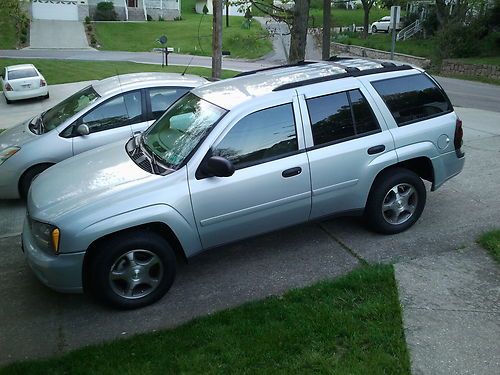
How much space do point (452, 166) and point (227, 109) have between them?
2.65 m

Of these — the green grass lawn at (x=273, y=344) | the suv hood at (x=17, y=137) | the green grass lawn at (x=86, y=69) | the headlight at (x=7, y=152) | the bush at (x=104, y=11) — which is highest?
the bush at (x=104, y=11)

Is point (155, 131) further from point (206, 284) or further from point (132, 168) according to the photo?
point (206, 284)

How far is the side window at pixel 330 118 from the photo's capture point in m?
4.75

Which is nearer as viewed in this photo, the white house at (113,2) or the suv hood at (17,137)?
the suv hood at (17,137)

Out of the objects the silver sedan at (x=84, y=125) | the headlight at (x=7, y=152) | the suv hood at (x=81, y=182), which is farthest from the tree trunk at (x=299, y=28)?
the suv hood at (x=81, y=182)

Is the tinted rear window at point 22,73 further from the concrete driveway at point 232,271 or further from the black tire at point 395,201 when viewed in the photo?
the black tire at point 395,201

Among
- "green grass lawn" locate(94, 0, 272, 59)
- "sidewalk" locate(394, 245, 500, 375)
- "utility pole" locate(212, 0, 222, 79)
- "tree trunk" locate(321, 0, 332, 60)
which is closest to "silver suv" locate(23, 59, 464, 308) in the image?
"sidewalk" locate(394, 245, 500, 375)

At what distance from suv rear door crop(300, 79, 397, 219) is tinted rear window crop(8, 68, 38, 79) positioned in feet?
55.3

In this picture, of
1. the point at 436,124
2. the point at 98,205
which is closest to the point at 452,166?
the point at 436,124

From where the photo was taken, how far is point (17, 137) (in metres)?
7.08

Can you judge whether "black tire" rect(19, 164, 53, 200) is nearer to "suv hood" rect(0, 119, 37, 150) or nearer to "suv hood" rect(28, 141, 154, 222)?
"suv hood" rect(0, 119, 37, 150)

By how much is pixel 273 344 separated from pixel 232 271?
128cm

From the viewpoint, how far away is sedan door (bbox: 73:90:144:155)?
22.0 ft

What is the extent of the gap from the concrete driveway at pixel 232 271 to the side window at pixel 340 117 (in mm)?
1123
